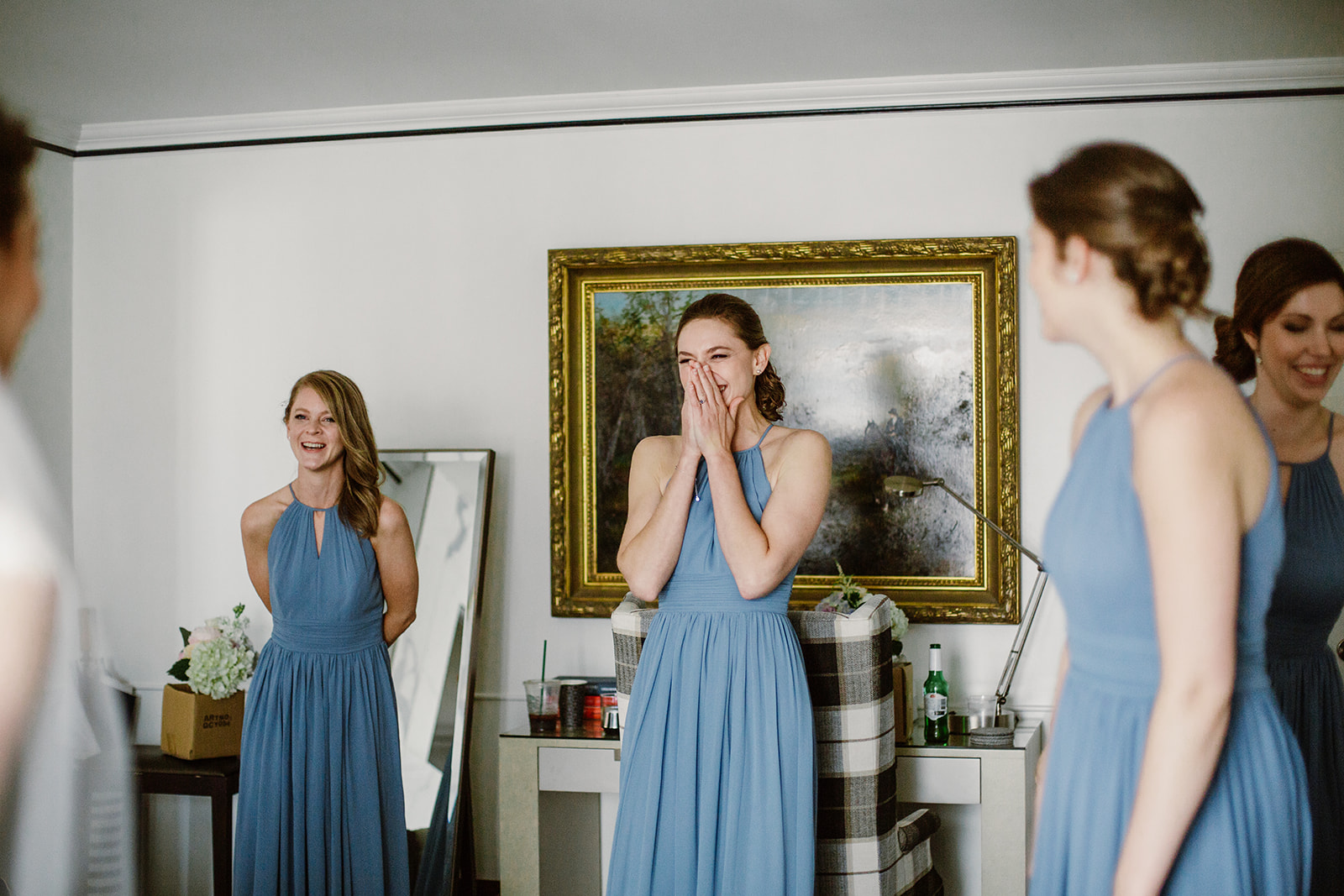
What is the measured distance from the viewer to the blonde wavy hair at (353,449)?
2.87 metres

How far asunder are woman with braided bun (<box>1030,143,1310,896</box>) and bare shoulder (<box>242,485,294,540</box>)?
7.72 feet

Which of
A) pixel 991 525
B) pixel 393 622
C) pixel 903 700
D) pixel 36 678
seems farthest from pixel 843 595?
pixel 36 678

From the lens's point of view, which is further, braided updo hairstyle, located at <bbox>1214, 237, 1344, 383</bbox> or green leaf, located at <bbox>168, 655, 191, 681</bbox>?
green leaf, located at <bbox>168, 655, 191, 681</bbox>

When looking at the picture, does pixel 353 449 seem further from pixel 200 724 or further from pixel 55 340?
pixel 55 340

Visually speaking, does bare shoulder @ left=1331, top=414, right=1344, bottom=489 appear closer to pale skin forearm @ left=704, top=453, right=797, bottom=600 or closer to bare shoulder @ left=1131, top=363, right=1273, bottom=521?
bare shoulder @ left=1131, top=363, right=1273, bottom=521

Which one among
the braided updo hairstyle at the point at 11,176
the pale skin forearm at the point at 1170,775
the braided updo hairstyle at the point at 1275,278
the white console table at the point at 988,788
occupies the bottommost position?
the white console table at the point at 988,788

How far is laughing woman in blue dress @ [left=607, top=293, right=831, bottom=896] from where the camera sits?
2.19 m

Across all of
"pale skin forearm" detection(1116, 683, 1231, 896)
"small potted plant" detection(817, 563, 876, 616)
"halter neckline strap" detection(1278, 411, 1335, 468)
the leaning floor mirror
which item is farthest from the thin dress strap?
the leaning floor mirror

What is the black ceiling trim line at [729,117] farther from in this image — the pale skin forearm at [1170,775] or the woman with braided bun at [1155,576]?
the pale skin forearm at [1170,775]

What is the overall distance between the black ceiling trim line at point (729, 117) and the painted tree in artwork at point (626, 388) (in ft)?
2.03

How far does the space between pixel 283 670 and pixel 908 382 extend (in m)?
2.13

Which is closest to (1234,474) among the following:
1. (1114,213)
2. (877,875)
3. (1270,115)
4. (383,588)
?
(1114,213)

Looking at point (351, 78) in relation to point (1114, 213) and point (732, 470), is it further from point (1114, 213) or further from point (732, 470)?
point (1114, 213)

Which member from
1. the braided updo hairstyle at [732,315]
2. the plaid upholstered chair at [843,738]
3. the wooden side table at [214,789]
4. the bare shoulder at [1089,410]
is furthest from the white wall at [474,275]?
the bare shoulder at [1089,410]
